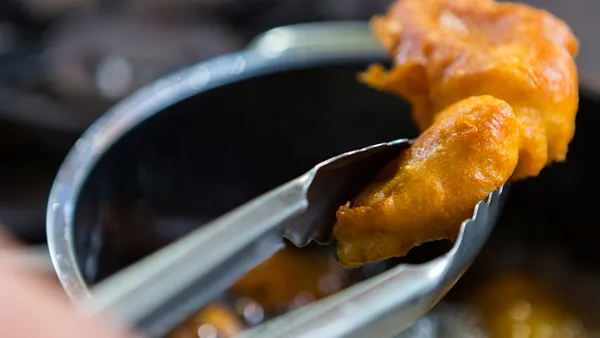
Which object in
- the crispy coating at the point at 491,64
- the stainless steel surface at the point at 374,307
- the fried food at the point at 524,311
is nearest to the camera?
the stainless steel surface at the point at 374,307

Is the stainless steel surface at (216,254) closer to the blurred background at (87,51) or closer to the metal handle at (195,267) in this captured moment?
the metal handle at (195,267)

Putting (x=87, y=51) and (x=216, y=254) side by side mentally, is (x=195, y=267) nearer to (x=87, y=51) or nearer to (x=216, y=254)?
(x=216, y=254)

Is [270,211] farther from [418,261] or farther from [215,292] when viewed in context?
[418,261]

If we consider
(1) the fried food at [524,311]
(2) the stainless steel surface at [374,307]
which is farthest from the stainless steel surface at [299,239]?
(1) the fried food at [524,311]

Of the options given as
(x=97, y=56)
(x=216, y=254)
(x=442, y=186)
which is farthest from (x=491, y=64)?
(x=97, y=56)

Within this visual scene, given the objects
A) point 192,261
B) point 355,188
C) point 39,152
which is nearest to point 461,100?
point 355,188

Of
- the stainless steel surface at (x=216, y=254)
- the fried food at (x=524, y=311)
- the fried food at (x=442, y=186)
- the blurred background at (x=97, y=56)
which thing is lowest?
the fried food at (x=524, y=311)

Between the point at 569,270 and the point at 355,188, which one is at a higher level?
the point at 355,188

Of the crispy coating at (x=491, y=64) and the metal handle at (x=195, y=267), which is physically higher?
the metal handle at (x=195, y=267)
